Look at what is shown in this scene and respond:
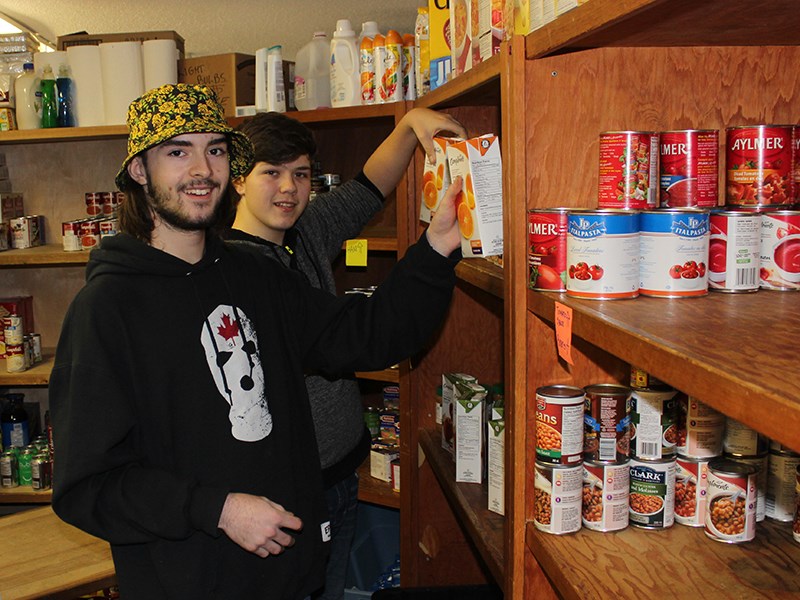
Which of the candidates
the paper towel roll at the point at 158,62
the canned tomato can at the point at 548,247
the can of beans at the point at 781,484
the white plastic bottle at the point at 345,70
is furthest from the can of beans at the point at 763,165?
the paper towel roll at the point at 158,62

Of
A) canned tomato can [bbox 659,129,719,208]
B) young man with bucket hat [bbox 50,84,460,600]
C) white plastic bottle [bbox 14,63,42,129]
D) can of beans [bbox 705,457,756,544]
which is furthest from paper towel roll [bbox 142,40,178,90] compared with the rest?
can of beans [bbox 705,457,756,544]

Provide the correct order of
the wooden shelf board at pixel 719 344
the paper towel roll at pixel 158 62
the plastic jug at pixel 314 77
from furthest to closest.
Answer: the paper towel roll at pixel 158 62
the plastic jug at pixel 314 77
the wooden shelf board at pixel 719 344

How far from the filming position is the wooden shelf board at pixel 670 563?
1.14m

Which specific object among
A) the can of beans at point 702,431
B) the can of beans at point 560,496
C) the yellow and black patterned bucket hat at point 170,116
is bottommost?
the can of beans at point 560,496

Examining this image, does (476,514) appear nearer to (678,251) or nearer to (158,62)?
(678,251)

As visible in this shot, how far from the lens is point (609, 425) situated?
1350mm

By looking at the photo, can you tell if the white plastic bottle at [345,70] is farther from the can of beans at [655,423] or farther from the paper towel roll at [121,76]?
the can of beans at [655,423]

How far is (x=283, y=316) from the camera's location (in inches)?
76.7

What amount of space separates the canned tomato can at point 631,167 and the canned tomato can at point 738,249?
5.1 inches

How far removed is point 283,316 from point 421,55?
0.94 metres

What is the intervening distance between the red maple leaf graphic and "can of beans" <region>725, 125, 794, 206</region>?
3.44ft

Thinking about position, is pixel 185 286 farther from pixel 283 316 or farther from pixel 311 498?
pixel 311 498

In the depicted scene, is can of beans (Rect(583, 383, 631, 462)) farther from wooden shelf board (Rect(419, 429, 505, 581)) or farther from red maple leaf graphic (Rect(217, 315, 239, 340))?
red maple leaf graphic (Rect(217, 315, 239, 340))

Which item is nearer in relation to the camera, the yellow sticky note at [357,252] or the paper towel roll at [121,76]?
the yellow sticky note at [357,252]
